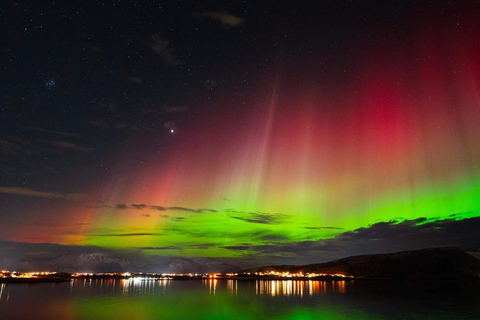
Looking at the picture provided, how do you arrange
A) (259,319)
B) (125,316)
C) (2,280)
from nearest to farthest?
(259,319)
(125,316)
(2,280)

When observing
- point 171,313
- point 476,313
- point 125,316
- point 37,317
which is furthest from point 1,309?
point 476,313

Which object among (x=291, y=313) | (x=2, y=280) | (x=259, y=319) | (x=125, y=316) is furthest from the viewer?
(x=2, y=280)

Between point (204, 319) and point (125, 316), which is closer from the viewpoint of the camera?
point (204, 319)

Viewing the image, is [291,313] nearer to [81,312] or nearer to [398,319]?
[398,319]

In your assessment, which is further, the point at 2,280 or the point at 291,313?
the point at 2,280

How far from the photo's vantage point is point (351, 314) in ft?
202

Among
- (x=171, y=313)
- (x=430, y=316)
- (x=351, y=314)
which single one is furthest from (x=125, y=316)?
(x=430, y=316)

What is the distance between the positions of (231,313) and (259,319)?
9495mm

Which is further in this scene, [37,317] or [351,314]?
[351,314]

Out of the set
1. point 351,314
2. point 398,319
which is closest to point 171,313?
point 351,314

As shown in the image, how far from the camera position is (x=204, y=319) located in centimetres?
5516

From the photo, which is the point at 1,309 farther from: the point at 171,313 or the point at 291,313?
the point at 291,313

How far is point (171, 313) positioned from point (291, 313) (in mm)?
22945

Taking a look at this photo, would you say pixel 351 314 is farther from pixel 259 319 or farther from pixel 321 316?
pixel 259 319
